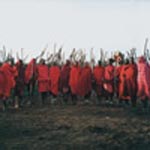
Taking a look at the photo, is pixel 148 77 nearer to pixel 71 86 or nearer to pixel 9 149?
pixel 71 86

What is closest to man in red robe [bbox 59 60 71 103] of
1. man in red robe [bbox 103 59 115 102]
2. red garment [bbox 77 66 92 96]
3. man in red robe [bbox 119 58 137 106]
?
red garment [bbox 77 66 92 96]

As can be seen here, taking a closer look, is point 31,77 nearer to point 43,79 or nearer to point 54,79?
point 43,79

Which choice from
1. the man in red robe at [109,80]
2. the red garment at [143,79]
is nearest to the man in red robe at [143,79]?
the red garment at [143,79]

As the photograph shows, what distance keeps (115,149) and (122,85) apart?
695 centimetres

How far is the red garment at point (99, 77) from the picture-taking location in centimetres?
2227

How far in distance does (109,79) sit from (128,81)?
134cm

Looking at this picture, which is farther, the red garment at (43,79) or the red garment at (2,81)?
the red garment at (43,79)

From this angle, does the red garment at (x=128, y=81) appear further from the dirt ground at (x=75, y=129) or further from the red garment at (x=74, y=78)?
the red garment at (x=74, y=78)

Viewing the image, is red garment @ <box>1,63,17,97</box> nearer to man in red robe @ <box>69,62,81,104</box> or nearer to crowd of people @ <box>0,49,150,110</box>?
crowd of people @ <box>0,49,150,110</box>

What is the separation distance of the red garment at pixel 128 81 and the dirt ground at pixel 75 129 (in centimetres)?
121

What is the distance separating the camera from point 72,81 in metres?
22.0

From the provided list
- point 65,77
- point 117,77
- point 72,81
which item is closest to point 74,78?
point 72,81

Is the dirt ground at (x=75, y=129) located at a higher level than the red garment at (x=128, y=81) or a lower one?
lower

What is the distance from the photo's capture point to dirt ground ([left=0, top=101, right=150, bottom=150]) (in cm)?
1441
